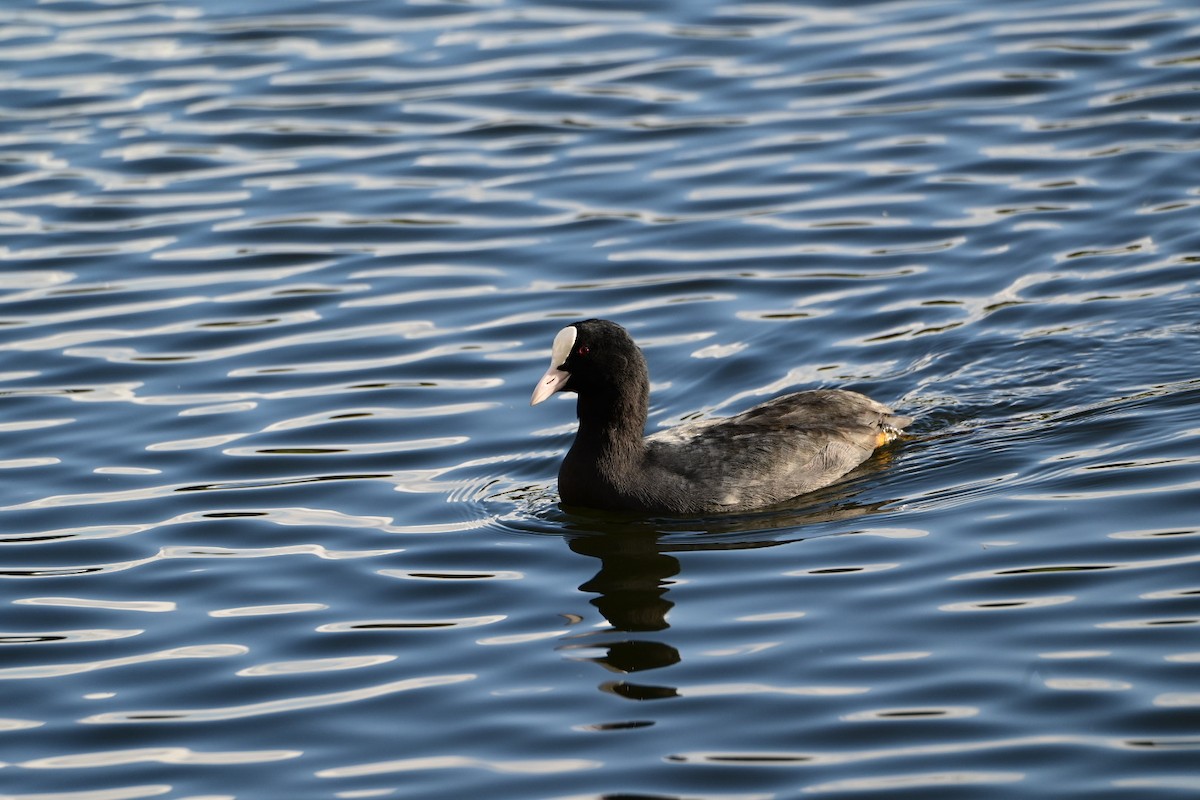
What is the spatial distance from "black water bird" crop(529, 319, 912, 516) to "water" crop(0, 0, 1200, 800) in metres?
0.19

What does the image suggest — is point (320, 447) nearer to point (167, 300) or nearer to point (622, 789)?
point (167, 300)

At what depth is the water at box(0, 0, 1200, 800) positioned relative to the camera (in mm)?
6973

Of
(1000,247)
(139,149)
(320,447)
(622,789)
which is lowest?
(622,789)

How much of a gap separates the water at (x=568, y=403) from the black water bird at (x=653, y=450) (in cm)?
19

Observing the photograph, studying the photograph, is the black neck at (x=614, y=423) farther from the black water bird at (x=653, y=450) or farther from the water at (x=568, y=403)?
the water at (x=568, y=403)

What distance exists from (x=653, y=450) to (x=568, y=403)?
180 centimetres

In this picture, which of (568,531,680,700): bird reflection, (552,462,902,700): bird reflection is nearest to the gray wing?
(552,462,902,700): bird reflection

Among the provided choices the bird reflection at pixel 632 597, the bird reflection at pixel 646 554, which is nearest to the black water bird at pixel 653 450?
the bird reflection at pixel 646 554

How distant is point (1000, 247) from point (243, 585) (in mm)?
6344

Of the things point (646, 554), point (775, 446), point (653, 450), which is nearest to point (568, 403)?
point (653, 450)

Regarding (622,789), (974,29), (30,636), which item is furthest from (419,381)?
(974,29)

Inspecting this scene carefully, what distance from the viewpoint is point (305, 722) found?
718 centimetres

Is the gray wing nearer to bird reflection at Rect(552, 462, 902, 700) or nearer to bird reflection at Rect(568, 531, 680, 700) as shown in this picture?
bird reflection at Rect(552, 462, 902, 700)

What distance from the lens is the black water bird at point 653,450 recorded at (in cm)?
938
